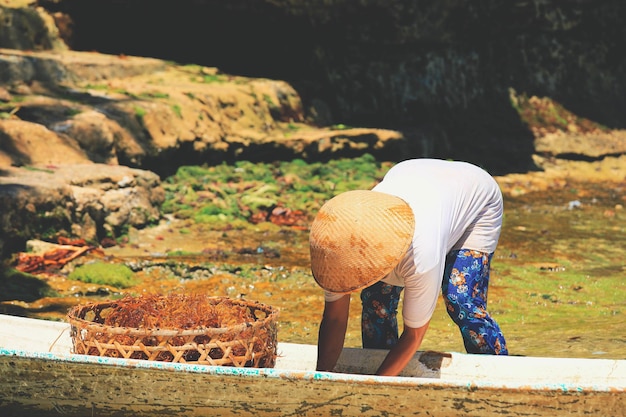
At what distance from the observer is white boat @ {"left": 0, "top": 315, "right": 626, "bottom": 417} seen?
3844mm

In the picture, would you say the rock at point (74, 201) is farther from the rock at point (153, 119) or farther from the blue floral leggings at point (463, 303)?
the blue floral leggings at point (463, 303)

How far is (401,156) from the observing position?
15.0 m

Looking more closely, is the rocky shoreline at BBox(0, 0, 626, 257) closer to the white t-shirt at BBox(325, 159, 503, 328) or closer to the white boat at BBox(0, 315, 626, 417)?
the white boat at BBox(0, 315, 626, 417)

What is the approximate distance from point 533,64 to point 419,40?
3767mm

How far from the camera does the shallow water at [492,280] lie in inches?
264

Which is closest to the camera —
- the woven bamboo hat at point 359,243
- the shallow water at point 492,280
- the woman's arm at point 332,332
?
the woven bamboo hat at point 359,243

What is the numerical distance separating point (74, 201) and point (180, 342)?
216 inches

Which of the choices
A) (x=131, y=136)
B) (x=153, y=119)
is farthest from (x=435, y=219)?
(x=153, y=119)

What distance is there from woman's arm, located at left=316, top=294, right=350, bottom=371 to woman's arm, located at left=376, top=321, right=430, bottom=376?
0.32 metres

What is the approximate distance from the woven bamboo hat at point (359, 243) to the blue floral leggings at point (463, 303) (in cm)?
70

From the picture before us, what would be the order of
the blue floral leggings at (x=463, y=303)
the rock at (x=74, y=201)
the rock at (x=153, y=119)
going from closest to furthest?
the blue floral leggings at (x=463, y=303), the rock at (x=74, y=201), the rock at (x=153, y=119)

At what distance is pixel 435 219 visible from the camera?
3867 millimetres

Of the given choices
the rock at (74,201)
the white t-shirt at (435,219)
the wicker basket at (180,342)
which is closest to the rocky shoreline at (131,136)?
the rock at (74,201)

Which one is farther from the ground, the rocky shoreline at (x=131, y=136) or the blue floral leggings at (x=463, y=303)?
the blue floral leggings at (x=463, y=303)
